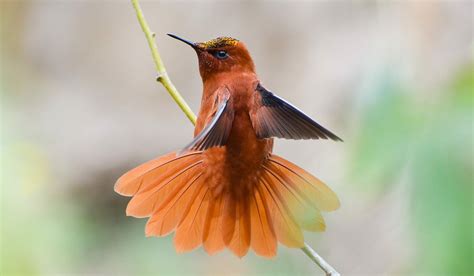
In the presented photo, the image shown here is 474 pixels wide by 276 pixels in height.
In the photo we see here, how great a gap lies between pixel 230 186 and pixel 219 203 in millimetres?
68

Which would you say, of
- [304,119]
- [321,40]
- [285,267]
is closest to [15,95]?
[321,40]

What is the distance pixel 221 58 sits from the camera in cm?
190

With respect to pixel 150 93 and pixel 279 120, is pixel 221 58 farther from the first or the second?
pixel 150 93

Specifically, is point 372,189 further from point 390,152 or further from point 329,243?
point 329,243

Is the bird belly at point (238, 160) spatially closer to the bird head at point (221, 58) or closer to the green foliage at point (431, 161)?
the bird head at point (221, 58)

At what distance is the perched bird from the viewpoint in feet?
5.88

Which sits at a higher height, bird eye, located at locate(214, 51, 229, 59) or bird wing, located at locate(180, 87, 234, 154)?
bird eye, located at locate(214, 51, 229, 59)

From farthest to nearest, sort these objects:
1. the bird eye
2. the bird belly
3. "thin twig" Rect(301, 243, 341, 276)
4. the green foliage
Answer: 1. the bird eye
2. the bird belly
3. "thin twig" Rect(301, 243, 341, 276)
4. the green foliage

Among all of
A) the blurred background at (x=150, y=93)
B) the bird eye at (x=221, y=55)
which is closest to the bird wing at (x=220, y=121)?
the bird eye at (x=221, y=55)

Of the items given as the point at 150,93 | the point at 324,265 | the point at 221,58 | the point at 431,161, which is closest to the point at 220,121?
the point at 221,58

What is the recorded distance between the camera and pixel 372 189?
1228mm

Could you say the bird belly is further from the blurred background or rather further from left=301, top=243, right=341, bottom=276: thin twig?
the blurred background

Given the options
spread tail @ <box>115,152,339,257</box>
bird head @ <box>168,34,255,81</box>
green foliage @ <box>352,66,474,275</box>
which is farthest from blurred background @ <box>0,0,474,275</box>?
green foliage @ <box>352,66,474,275</box>

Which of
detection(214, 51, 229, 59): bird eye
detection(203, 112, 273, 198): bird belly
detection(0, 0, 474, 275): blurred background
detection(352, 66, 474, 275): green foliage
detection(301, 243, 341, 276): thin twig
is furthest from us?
detection(0, 0, 474, 275): blurred background
